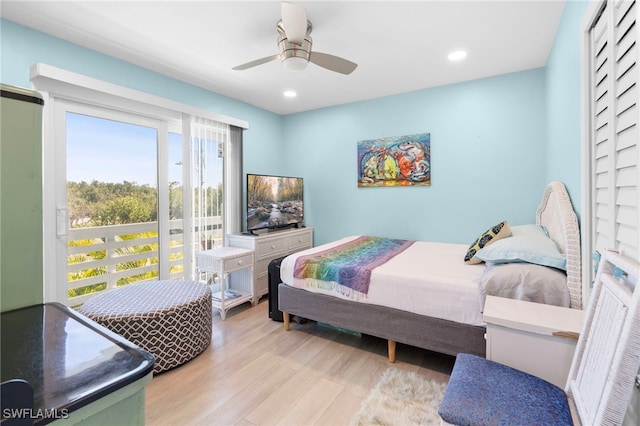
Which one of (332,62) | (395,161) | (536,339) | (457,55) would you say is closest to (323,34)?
(332,62)

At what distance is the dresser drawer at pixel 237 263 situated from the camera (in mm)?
3059

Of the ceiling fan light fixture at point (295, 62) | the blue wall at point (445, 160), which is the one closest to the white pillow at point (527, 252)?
the blue wall at point (445, 160)

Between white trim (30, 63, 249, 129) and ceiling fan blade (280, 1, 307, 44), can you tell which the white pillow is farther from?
white trim (30, 63, 249, 129)

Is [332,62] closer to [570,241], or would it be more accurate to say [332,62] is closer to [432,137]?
[432,137]

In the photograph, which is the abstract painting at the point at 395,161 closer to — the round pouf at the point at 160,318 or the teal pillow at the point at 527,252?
the teal pillow at the point at 527,252

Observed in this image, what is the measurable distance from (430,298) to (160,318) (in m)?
1.97

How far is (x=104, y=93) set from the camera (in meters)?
2.52

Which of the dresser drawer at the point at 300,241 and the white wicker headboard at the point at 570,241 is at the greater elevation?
the white wicker headboard at the point at 570,241

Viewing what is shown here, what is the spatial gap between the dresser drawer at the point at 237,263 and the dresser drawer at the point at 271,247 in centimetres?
14

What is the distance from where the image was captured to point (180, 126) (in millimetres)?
3246

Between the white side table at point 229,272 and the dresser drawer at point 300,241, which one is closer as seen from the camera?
the white side table at point 229,272

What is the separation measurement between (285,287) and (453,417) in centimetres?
189

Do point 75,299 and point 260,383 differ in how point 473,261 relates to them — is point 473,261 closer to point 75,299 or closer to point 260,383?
point 260,383

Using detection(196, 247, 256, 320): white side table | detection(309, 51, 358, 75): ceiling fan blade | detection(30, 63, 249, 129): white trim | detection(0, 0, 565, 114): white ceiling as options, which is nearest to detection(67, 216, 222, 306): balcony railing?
detection(196, 247, 256, 320): white side table
